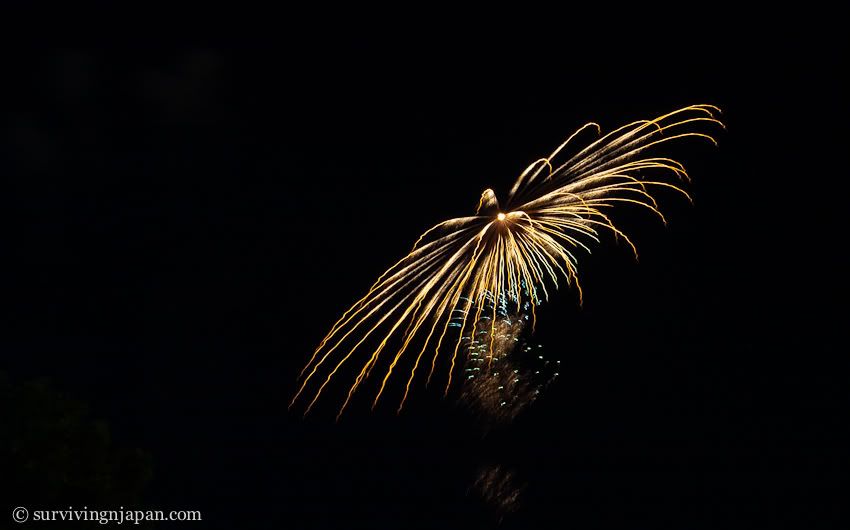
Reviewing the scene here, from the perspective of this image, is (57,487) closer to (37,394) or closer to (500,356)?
(37,394)

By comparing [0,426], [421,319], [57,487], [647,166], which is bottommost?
[57,487]

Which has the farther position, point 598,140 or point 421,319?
point 598,140

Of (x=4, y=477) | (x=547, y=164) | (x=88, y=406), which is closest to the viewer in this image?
(x=4, y=477)

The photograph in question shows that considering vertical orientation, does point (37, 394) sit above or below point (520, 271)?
below

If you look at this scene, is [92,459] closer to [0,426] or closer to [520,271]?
[0,426]

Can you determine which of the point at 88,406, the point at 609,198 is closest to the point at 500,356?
the point at 609,198

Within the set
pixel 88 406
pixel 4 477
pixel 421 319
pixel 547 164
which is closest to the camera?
pixel 4 477

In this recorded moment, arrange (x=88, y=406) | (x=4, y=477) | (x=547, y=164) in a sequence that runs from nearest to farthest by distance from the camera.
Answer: (x=4, y=477), (x=88, y=406), (x=547, y=164)

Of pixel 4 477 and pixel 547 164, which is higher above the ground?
pixel 547 164

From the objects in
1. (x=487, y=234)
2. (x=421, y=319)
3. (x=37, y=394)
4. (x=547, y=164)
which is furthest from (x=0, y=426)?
(x=547, y=164)
